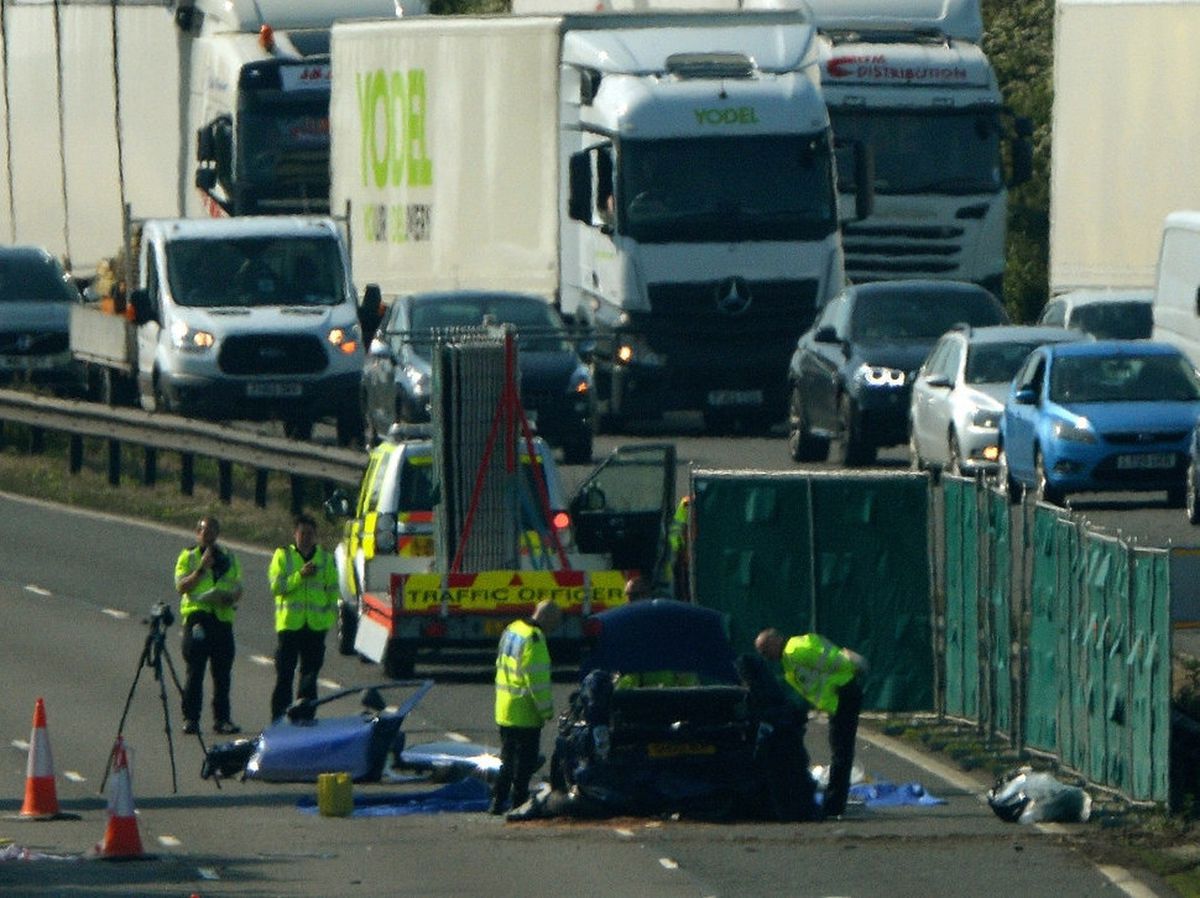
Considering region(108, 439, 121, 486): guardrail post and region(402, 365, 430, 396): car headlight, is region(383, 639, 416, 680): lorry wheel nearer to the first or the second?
region(402, 365, 430, 396): car headlight

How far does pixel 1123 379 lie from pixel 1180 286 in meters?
2.47

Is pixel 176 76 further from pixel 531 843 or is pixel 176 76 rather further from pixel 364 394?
pixel 531 843

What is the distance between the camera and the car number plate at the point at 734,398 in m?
35.4

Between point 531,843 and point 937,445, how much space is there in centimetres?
1461

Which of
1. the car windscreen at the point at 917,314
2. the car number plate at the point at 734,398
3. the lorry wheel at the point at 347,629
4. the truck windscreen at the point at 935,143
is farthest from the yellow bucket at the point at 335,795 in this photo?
the truck windscreen at the point at 935,143

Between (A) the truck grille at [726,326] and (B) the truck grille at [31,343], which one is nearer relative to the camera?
(A) the truck grille at [726,326]

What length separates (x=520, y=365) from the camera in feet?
107

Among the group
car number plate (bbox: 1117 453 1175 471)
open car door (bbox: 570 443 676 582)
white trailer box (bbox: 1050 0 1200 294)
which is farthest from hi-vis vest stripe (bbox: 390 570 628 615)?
white trailer box (bbox: 1050 0 1200 294)

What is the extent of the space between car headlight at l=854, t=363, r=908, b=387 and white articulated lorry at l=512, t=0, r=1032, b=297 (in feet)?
16.0

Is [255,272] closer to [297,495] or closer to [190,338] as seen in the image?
[190,338]

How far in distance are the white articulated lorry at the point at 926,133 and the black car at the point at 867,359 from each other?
11.1 ft

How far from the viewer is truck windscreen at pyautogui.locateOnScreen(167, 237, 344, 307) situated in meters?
35.0

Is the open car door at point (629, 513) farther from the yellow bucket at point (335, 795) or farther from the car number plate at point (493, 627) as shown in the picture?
the yellow bucket at point (335, 795)

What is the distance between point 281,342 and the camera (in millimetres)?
34500
